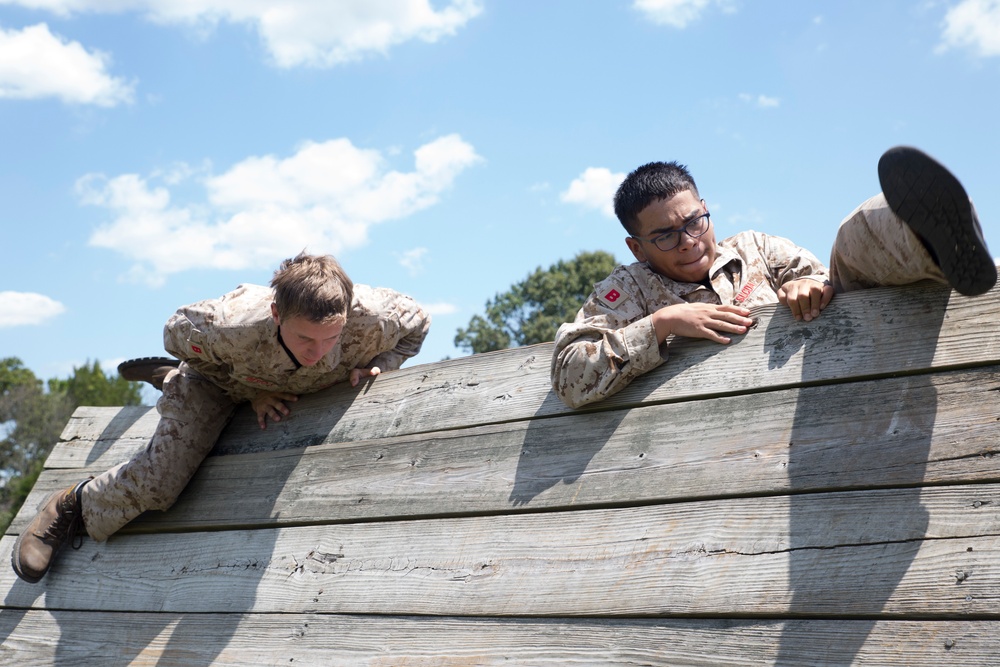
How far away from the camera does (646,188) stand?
2834mm

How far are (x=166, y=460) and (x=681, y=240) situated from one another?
6.44 ft

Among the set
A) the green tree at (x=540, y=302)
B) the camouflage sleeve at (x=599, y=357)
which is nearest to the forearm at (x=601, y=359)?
the camouflage sleeve at (x=599, y=357)

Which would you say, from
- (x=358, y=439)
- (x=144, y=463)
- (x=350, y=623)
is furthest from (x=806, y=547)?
(x=144, y=463)

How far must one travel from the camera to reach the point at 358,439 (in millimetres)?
3088

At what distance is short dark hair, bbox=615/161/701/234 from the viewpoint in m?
2.81

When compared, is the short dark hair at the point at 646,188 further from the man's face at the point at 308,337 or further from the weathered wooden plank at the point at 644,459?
the man's face at the point at 308,337

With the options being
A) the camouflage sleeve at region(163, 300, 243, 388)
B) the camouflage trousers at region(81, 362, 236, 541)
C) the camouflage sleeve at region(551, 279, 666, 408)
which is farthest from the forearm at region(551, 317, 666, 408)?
the camouflage trousers at region(81, 362, 236, 541)

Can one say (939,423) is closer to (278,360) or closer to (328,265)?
(328,265)

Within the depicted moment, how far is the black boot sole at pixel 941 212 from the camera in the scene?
1755mm

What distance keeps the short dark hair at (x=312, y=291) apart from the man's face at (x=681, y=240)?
3.23 ft

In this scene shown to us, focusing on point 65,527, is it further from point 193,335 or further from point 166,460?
point 193,335

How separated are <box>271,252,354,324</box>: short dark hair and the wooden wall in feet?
1.36

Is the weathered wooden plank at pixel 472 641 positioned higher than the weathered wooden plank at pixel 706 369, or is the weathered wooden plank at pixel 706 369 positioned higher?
the weathered wooden plank at pixel 706 369

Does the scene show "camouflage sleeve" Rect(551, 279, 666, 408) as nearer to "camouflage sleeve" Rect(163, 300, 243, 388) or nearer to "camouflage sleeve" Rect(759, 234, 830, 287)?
"camouflage sleeve" Rect(759, 234, 830, 287)
